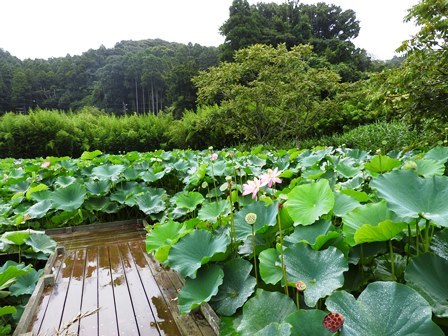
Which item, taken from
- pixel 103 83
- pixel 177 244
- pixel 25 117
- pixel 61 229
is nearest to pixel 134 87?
pixel 103 83

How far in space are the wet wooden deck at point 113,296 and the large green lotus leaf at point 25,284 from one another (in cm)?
14

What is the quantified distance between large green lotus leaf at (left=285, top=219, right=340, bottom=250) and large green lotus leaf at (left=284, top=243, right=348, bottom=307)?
5 centimetres

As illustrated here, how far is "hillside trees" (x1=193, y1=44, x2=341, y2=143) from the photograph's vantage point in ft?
30.0

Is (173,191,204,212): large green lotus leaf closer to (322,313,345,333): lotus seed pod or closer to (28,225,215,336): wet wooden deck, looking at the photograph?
(28,225,215,336): wet wooden deck

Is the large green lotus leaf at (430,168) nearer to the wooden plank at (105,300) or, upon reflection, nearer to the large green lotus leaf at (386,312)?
the large green lotus leaf at (386,312)

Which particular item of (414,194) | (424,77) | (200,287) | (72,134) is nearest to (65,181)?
(200,287)

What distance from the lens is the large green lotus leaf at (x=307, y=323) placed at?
2.74 feet

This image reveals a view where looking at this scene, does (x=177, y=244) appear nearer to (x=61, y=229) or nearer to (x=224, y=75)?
(x=61, y=229)

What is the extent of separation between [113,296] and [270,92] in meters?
8.27

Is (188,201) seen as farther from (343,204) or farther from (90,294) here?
(343,204)

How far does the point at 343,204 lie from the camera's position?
1400 mm

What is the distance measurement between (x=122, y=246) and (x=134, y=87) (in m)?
27.1

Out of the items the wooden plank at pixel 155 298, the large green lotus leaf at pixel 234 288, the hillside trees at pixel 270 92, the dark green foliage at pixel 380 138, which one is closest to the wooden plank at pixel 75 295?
the wooden plank at pixel 155 298

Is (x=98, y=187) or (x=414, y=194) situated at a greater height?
(x=414, y=194)
